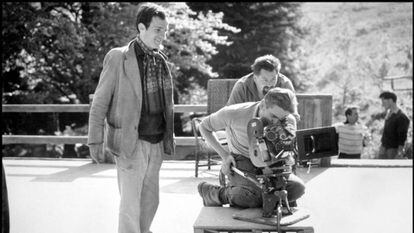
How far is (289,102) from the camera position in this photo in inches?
130

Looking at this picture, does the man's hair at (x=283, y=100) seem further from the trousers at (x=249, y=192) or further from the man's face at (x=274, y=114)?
the trousers at (x=249, y=192)

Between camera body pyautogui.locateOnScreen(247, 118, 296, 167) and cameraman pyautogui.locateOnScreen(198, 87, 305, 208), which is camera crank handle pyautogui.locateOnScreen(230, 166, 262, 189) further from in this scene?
camera body pyautogui.locateOnScreen(247, 118, 296, 167)

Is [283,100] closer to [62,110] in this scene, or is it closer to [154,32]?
→ [154,32]

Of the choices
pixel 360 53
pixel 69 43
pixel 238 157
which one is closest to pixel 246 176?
pixel 238 157

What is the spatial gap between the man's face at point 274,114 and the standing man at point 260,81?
120 cm

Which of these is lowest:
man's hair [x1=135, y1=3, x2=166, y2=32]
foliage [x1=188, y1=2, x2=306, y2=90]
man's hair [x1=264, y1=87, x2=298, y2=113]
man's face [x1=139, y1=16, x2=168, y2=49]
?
man's hair [x1=264, y1=87, x2=298, y2=113]

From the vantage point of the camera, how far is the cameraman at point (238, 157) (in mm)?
3602

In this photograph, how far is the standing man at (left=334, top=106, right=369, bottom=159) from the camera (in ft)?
27.0

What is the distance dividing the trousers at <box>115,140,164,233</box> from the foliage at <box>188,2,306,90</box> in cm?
1225

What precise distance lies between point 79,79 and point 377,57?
60.8 ft

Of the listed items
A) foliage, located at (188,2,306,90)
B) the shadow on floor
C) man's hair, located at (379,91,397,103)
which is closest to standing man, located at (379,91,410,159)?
man's hair, located at (379,91,397,103)

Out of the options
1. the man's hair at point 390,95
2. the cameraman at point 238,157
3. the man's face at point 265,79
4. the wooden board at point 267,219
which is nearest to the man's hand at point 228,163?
the cameraman at point 238,157

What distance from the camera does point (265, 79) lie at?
4.74 m

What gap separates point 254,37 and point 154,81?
12845mm
